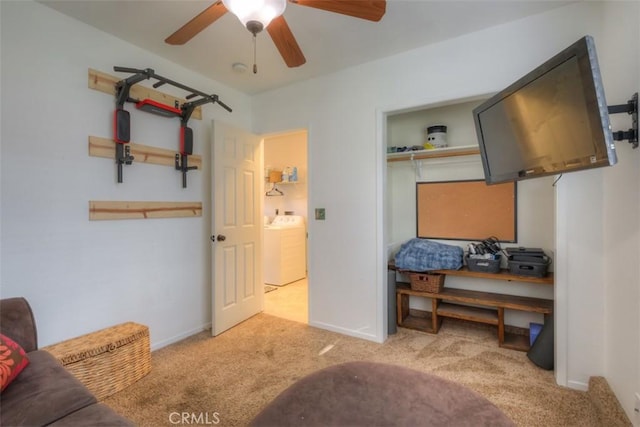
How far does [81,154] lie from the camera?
2.11 meters

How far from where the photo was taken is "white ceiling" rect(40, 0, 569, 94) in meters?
1.97

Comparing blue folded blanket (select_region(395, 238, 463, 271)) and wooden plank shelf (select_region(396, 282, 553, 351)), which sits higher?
blue folded blanket (select_region(395, 238, 463, 271))

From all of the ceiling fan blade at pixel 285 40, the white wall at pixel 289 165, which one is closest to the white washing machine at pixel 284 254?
the white wall at pixel 289 165

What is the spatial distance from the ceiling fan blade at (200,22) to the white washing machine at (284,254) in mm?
3171

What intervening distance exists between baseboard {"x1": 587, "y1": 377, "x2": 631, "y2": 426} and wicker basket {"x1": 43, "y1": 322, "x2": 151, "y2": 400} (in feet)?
9.30

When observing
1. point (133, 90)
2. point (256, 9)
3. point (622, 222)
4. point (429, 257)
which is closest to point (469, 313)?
point (429, 257)

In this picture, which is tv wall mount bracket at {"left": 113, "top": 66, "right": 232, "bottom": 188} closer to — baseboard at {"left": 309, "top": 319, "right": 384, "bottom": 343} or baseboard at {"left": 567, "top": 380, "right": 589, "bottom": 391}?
baseboard at {"left": 309, "top": 319, "right": 384, "bottom": 343}

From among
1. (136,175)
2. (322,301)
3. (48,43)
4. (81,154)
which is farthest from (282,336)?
(48,43)

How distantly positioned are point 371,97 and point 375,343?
2205mm

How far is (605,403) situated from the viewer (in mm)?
1674

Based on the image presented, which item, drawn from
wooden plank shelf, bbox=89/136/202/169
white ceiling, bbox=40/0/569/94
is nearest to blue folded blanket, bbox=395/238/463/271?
white ceiling, bbox=40/0/569/94

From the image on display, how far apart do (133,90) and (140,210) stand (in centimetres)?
95

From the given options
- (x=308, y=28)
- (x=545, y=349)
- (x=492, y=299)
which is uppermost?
(x=308, y=28)

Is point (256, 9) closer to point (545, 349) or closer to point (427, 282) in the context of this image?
point (427, 282)
